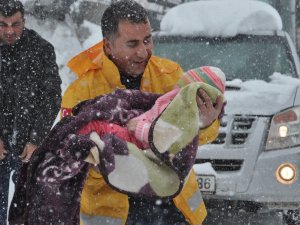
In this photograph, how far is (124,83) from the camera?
2719 millimetres

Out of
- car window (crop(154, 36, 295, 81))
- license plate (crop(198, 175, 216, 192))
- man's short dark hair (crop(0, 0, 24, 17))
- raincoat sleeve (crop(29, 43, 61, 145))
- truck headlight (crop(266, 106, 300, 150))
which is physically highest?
man's short dark hair (crop(0, 0, 24, 17))

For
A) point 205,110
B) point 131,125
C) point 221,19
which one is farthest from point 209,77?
point 221,19

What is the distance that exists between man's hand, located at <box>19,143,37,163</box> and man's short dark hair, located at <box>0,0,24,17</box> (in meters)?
0.81

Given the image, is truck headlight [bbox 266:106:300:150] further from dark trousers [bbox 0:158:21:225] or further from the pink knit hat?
the pink knit hat

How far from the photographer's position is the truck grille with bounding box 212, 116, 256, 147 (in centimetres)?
496

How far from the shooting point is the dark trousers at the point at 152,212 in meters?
2.68

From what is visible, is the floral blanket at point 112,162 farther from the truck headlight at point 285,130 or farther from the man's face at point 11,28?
the truck headlight at point 285,130

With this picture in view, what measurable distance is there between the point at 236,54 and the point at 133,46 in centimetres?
368

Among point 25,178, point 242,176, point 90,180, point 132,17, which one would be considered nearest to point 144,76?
point 132,17

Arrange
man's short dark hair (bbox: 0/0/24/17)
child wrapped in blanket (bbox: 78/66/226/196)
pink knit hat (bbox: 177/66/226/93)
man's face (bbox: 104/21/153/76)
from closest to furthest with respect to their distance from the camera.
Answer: child wrapped in blanket (bbox: 78/66/226/196) → pink knit hat (bbox: 177/66/226/93) → man's face (bbox: 104/21/153/76) → man's short dark hair (bbox: 0/0/24/17)

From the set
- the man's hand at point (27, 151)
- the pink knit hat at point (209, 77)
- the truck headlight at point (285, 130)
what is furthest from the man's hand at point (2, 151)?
Answer: the pink knit hat at point (209, 77)

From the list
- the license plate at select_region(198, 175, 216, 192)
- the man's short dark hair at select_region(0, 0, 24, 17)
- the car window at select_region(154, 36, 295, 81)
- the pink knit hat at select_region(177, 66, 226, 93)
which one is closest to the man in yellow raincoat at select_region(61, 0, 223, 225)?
the pink knit hat at select_region(177, 66, 226, 93)

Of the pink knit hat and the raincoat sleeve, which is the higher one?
the pink knit hat

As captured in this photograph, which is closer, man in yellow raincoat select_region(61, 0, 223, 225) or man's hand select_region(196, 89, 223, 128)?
man's hand select_region(196, 89, 223, 128)
